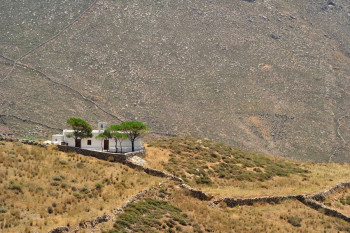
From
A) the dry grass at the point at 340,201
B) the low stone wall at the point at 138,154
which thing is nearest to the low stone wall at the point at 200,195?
A: the low stone wall at the point at 138,154

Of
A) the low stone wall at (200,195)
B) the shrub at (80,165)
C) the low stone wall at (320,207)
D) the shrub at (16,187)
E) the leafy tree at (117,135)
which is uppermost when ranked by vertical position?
the leafy tree at (117,135)

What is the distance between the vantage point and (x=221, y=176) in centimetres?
4356

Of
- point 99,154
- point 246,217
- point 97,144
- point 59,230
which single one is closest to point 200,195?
point 246,217

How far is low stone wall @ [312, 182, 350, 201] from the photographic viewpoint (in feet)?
121

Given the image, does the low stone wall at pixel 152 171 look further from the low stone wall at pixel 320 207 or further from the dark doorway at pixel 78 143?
the low stone wall at pixel 320 207

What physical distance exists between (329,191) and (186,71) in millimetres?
49892

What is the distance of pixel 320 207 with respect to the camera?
35219mm

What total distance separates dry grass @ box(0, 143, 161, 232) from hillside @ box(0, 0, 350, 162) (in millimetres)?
30182

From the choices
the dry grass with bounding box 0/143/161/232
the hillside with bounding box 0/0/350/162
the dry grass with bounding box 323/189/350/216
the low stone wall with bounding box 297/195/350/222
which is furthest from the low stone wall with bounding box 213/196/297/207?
the hillside with bounding box 0/0/350/162

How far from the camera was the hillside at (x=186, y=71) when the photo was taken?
73.8 m

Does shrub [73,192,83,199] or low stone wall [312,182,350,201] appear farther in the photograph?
low stone wall [312,182,350,201]

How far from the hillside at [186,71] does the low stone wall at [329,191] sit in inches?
1160

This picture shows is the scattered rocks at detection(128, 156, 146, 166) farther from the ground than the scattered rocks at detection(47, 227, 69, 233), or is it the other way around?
the scattered rocks at detection(128, 156, 146, 166)

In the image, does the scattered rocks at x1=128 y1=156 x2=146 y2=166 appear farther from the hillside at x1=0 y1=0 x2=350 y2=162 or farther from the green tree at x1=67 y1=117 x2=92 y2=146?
the hillside at x1=0 y1=0 x2=350 y2=162
